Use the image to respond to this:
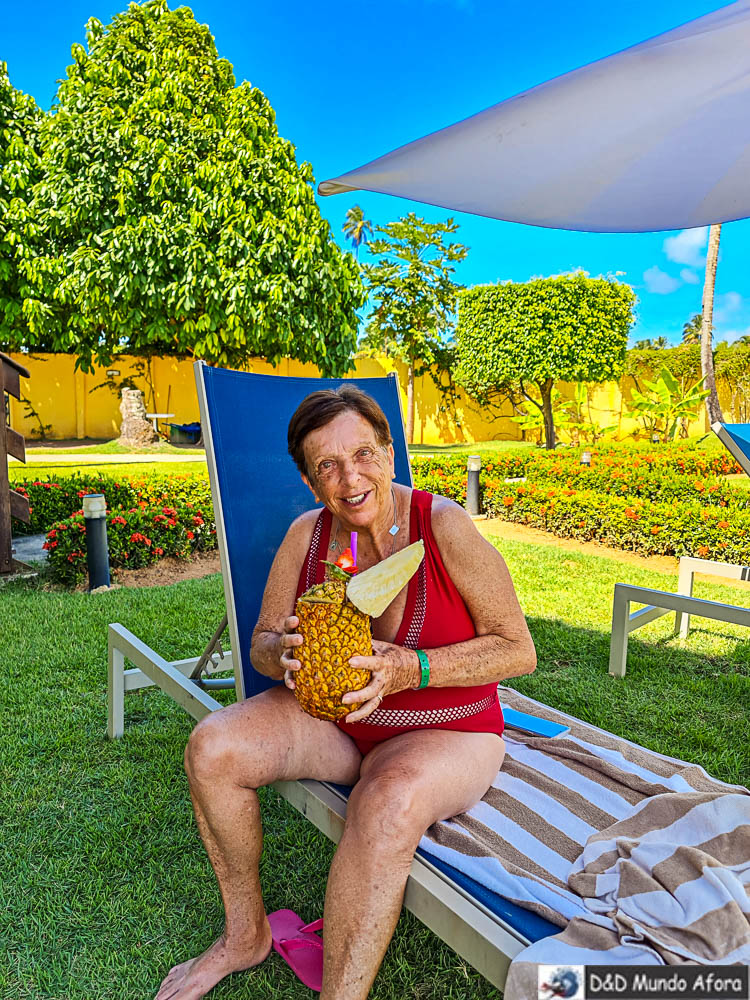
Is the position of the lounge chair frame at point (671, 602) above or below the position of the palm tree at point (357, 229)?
below

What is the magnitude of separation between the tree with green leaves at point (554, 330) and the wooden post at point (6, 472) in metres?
14.2

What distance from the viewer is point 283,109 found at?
574 inches

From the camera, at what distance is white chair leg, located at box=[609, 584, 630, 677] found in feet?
12.1

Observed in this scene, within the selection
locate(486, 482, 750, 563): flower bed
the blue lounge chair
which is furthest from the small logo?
locate(486, 482, 750, 563): flower bed

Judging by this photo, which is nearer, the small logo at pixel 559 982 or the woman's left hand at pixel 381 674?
the small logo at pixel 559 982

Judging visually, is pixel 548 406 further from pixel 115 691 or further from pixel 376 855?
pixel 376 855

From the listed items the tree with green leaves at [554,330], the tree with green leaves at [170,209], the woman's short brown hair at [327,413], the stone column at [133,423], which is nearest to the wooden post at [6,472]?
the woman's short brown hair at [327,413]

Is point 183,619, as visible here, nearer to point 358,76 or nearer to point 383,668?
point 383,668

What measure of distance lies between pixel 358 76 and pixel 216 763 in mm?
33374

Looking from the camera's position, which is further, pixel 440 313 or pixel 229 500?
pixel 440 313

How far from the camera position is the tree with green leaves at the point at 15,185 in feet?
42.3

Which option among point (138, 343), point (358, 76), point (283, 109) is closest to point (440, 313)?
point (283, 109)

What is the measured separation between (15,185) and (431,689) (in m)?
14.8

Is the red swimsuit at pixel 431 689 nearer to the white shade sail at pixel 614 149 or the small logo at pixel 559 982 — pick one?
the small logo at pixel 559 982
